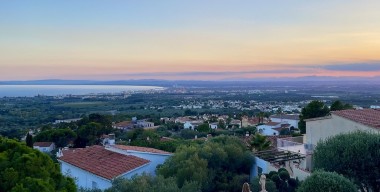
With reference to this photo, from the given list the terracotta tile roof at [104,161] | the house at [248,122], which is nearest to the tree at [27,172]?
the terracotta tile roof at [104,161]

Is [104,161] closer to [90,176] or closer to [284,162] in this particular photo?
[90,176]

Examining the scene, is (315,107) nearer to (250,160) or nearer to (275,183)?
(250,160)

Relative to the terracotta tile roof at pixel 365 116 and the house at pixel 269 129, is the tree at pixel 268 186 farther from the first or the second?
the house at pixel 269 129

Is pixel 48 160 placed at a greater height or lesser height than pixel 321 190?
greater

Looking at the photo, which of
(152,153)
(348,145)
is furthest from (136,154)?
(348,145)

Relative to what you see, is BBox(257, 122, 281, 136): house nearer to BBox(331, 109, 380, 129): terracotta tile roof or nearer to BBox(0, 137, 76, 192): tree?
BBox(331, 109, 380, 129): terracotta tile roof

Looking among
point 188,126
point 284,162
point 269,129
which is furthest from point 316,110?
point 188,126
